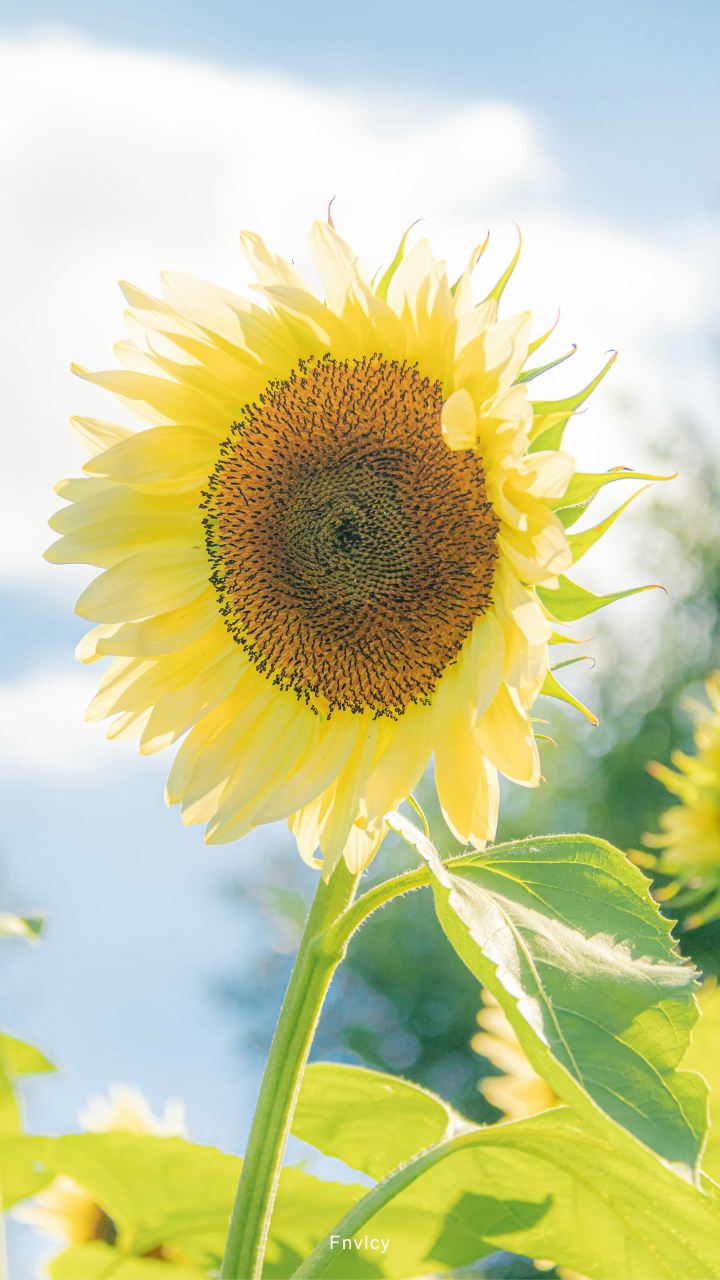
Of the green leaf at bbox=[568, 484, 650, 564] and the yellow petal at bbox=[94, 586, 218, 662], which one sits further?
the yellow petal at bbox=[94, 586, 218, 662]

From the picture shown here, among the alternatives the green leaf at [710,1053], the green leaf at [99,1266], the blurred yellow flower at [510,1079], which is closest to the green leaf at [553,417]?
the green leaf at [710,1053]

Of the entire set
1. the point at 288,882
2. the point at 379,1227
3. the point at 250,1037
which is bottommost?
the point at 250,1037

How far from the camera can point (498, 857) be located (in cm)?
82

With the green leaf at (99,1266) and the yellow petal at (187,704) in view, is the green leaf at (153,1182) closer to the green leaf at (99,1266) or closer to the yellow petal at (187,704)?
the green leaf at (99,1266)

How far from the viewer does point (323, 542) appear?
1.09 meters

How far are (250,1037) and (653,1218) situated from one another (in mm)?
14469

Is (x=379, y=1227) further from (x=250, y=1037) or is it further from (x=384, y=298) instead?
(x=250, y=1037)

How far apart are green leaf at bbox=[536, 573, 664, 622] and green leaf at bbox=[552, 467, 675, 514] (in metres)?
0.05

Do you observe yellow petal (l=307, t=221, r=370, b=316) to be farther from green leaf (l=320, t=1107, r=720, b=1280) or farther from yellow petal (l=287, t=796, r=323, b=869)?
green leaf (l=320, t=1107, r=720, b=1280)

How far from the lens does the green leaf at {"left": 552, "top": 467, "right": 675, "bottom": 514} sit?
32.8 inches

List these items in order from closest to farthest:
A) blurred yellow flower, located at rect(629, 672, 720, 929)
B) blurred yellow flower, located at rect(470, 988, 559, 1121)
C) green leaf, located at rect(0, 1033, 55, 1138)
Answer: green leaf, located at rect(0, 1033, 55, 1138)
blurred yellow flower, located at rect(470, 988, 559, 1121)
blurred yellow flower, located at rect(629, 672, 720, 929)

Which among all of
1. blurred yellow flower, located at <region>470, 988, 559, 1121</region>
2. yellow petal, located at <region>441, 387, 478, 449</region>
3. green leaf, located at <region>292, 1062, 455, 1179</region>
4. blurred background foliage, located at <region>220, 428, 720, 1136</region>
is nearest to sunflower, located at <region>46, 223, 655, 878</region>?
yellow petal, located at <region>441, 387, 478, 449</region>

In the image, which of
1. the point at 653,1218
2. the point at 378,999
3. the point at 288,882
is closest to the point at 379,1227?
the point at 653,1218

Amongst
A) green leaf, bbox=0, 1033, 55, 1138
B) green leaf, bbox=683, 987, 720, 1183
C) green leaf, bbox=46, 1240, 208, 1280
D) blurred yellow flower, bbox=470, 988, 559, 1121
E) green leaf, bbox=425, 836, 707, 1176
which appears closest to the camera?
green leaf, bbox=0, 1033, 55, 1138
